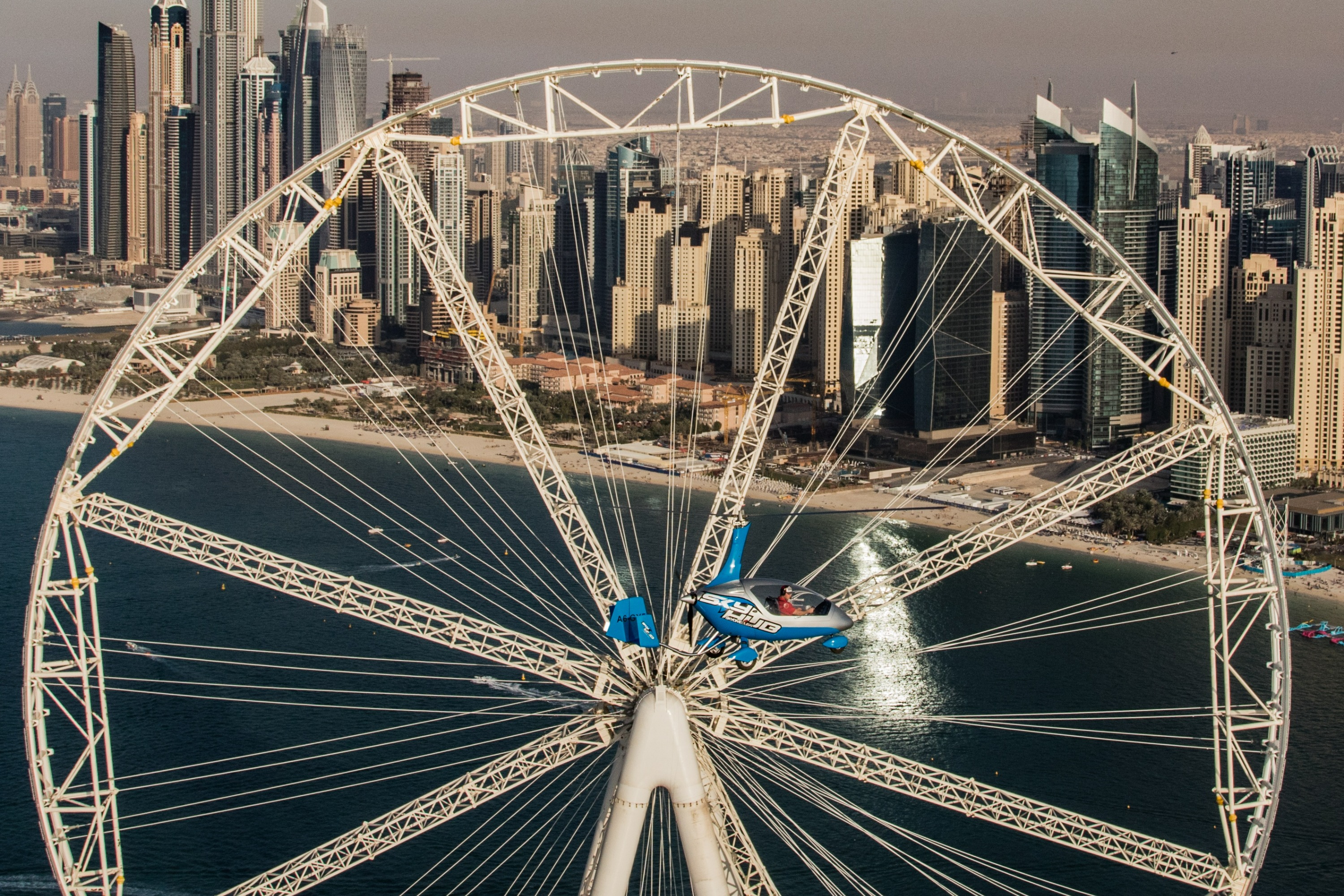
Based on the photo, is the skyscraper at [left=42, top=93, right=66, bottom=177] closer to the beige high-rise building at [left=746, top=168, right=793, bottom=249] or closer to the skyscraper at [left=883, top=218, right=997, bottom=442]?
the beige high-rise building at [left=746, top=168, right=793, bottom=249]

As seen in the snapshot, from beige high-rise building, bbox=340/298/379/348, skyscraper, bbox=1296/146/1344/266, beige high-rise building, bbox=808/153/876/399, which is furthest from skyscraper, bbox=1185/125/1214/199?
beige high-rise building, bbox=340/298/379/348

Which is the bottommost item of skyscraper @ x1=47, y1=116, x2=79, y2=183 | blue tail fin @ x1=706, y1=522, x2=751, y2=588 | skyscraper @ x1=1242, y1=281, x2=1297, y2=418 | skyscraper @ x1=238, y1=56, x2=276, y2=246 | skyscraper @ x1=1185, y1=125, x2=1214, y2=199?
blue tail fin @ x1=706, y1=522, x2=751, y2=588

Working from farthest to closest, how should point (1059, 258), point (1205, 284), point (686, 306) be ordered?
1. point (686, 306)
2. point (1059, 258)
3. point (1205, 284)

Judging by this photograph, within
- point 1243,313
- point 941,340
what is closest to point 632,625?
point 941,340

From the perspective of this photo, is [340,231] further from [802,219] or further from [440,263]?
[440,263]

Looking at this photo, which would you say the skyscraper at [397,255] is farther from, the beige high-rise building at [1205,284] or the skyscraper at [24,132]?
the skyscraper at [24,132]

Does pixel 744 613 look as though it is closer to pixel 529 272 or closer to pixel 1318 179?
pixel 529 272

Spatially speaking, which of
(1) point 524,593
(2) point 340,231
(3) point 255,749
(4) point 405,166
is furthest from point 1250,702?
(2) point 340,231
